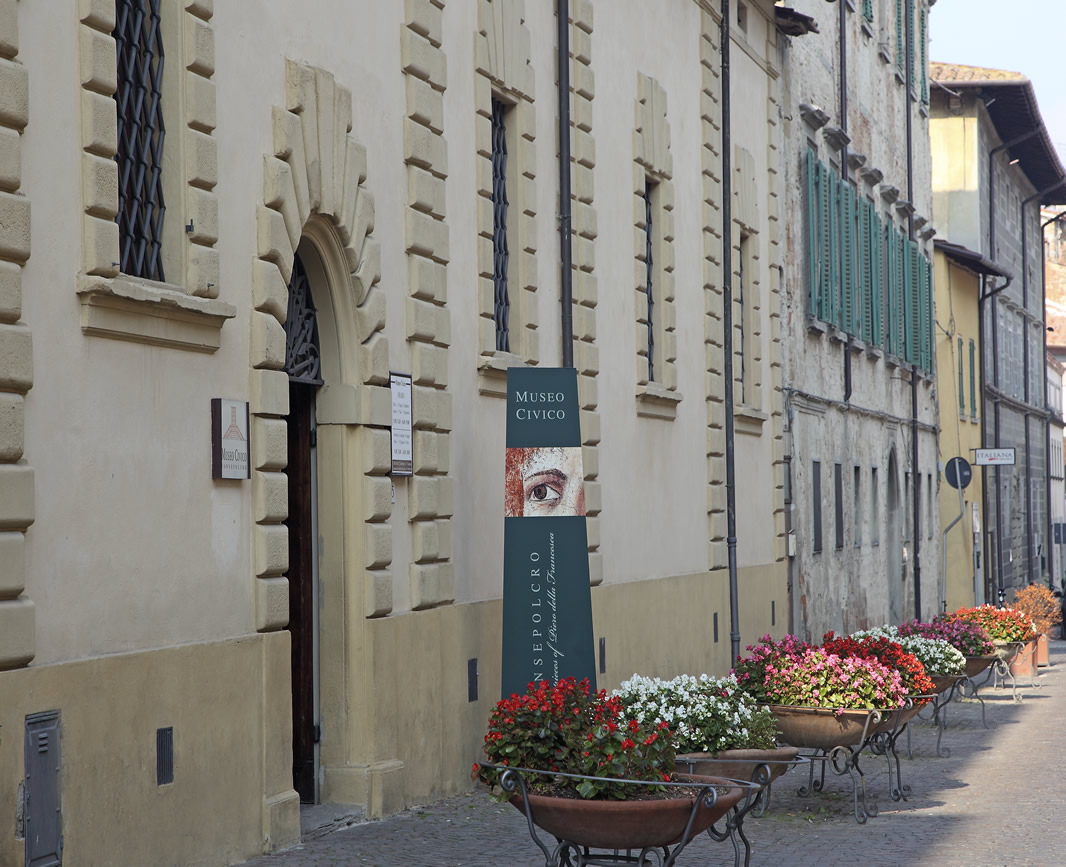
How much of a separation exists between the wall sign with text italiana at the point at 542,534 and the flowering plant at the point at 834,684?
1.23 meters

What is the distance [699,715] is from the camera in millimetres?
8680

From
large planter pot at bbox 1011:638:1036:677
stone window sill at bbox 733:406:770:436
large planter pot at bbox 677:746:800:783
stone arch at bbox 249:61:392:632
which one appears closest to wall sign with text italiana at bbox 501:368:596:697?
stone arch at bbox 249:61:392:632

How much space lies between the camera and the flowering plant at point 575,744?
687cm

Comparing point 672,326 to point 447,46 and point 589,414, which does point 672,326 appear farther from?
point 447,46

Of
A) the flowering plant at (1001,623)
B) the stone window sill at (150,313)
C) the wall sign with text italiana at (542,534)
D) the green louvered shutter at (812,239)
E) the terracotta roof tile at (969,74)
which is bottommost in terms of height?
the flowering plant at (1001,623)

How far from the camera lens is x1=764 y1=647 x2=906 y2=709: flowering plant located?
10.5 metres

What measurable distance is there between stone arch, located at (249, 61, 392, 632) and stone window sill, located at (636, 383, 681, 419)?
548 cm

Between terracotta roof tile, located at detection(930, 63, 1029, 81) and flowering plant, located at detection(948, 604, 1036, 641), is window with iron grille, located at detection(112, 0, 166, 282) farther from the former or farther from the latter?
terracotta roof tile, located at detection(930, 63, 1029, 81)

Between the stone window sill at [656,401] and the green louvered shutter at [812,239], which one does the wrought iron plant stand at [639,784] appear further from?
the green louvered shutter at [812,239]

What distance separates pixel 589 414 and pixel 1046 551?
40559 millimetres

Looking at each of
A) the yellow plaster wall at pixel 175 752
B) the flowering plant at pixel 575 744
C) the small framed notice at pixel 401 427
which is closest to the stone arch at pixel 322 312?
the small framed notice at pixel 401 427

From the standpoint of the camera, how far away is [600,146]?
586 inches

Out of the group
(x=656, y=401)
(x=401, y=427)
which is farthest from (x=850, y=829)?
(x=656, y=401)

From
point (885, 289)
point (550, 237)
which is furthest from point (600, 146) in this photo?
point (885, 289)
